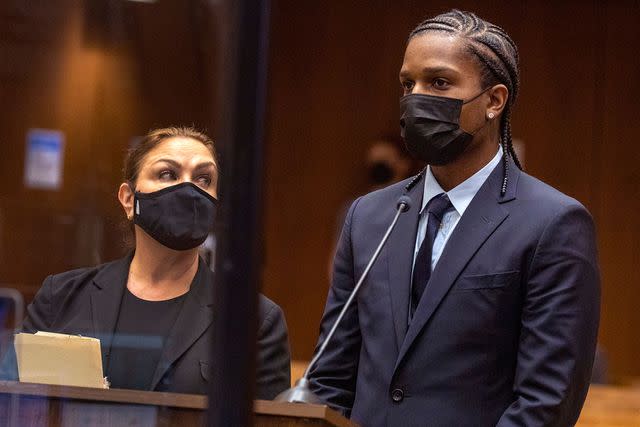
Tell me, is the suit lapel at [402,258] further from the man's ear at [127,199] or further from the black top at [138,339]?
the man's ear at [127,199]

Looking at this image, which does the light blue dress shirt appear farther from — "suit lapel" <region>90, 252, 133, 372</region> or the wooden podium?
"suit lapel" <region>90, 252, 133, 372</region>

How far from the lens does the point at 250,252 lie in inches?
44.9

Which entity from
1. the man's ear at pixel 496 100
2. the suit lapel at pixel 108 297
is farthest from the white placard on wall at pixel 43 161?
the man's ear at pixel 496 100

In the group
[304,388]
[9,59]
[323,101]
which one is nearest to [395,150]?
[323,101]

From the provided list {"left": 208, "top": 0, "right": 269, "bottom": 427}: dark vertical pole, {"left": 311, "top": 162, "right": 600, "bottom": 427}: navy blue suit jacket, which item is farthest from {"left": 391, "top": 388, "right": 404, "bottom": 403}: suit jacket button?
{"left": 208, "top": 0, "right": 269, "bottom": 427}: dark vertical pole

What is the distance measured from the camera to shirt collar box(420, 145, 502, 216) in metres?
2.39

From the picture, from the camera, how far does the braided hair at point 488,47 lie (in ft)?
7.80

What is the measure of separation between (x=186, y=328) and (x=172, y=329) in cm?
8

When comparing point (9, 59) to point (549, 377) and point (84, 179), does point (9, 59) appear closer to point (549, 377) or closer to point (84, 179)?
point (84, 179)

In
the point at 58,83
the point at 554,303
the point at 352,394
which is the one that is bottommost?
the point at 352,394

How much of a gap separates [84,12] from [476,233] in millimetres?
3890

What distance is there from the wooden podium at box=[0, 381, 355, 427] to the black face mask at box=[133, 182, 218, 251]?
2.37 feet

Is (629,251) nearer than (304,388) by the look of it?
No

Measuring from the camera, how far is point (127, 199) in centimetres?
282
